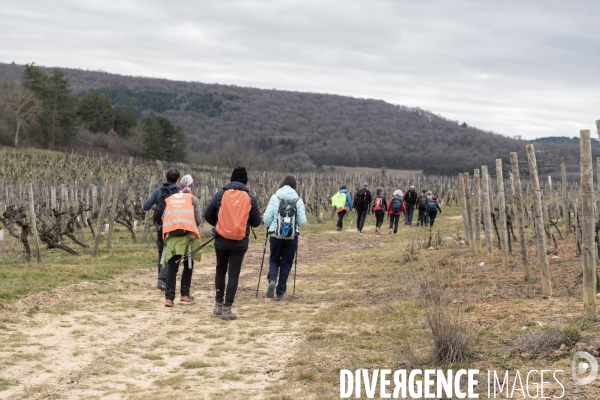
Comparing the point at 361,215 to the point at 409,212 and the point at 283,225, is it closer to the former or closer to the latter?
the point at 409,212

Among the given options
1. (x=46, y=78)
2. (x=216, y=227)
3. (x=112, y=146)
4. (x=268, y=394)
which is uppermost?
(x=46, y=78)

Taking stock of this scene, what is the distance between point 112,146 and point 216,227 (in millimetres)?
65086

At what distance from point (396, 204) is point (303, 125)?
367 feet

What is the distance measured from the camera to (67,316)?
8516 millimetres

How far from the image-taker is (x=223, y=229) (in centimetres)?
871

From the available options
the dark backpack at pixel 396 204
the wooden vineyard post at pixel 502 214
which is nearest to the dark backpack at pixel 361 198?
the dark backpack at pixel 396 204

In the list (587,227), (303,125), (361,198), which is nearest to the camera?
(587,227)

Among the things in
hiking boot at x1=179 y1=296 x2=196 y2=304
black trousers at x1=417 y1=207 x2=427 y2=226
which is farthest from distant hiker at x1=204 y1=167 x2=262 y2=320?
black trousers at x1=417 y1=207 x2=427 y2=226

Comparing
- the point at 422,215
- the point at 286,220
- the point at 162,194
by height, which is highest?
the point at 162,194

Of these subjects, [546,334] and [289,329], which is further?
[289,329]

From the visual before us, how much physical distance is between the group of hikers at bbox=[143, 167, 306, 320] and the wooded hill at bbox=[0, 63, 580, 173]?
79.1m

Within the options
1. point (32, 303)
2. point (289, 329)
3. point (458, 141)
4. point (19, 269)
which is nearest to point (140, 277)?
point (19, 269)

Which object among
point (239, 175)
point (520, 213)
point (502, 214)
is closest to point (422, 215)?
point (502, 214)

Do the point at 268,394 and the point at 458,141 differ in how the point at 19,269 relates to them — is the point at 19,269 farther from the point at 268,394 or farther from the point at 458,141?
the point at 458,141
